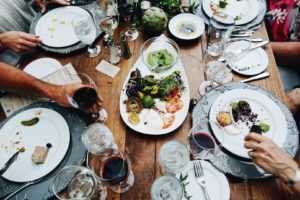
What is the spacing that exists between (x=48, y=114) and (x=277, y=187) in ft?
3.62

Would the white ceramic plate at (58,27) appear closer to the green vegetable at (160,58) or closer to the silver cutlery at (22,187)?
the green vegetable at (160,58)

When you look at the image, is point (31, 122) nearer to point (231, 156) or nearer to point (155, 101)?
point (155, 101)

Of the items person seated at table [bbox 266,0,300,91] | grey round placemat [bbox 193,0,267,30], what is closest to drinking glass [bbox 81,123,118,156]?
grey round placemat [bbox 193,0,267,30]

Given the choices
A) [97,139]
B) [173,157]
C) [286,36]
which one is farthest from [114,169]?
[286,36]

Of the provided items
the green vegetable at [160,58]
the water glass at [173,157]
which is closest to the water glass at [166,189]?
the water glass at [173,157]

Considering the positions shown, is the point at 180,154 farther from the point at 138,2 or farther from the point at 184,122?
the point at 138,2

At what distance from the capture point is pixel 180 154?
120cm

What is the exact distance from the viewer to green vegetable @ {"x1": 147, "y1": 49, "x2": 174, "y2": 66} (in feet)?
4.90

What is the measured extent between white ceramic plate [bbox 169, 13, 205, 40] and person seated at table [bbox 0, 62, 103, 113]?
607 mm

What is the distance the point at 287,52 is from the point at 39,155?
5.38 ft

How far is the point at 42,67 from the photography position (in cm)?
156

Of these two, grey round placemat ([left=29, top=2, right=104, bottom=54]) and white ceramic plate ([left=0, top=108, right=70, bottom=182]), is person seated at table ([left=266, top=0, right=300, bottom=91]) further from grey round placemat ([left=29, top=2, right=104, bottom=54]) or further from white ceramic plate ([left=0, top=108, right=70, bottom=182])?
white ceramic plate ([left=0, top=108, right=70, bottom=182])

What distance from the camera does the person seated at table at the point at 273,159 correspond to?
1.14 m

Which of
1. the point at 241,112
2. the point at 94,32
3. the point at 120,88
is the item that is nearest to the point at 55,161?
the point at 120,88
